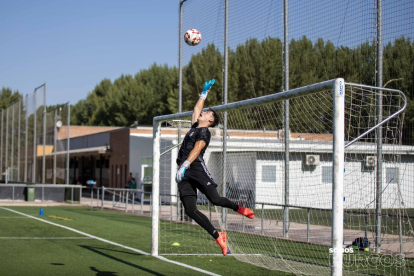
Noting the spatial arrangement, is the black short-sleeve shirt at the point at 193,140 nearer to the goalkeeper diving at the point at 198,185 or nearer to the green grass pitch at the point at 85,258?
the goalkeeper diving at the point at 198,185

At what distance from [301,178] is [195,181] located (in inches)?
331

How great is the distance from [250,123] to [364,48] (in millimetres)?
3846

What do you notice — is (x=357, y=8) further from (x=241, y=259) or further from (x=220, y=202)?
(x=220, y=202)

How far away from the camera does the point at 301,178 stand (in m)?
15.6

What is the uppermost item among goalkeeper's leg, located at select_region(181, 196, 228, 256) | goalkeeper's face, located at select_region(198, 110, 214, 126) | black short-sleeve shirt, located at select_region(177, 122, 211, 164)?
goalkeeper's face, located at select_region(198, 110, 214, 126)

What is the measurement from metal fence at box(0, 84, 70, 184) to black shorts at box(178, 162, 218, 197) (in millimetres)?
23479

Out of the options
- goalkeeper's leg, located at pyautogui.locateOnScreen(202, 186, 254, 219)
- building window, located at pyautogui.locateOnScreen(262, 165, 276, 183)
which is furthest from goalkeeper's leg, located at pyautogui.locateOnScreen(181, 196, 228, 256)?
building window, located at pyautogui.locateOnScreen(262, 165, 276, 183)

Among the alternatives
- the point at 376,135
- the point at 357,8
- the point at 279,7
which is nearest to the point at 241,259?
the point at 376,135

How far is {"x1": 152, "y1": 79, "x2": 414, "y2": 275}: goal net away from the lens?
10929mm

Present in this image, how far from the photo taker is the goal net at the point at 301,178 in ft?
35.9

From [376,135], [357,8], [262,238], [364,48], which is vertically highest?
[357,8]

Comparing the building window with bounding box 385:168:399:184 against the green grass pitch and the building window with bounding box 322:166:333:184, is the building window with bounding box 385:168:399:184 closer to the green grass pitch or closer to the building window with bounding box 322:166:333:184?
the building window with bounding box 322:166:333:184

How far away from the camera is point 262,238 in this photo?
560 inches

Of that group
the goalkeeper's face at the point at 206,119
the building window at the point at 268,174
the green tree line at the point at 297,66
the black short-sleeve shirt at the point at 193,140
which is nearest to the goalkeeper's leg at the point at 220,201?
the black short-sleeve shirt at the point at 193,140
